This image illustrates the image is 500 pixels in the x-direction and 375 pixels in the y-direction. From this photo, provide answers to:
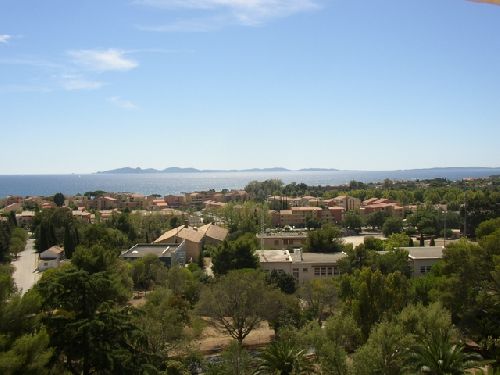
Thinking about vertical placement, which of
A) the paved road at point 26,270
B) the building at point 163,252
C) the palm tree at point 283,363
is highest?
the palm tree at point 283,363

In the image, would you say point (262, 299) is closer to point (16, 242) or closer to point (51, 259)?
point (51, 259)

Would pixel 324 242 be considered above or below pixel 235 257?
below

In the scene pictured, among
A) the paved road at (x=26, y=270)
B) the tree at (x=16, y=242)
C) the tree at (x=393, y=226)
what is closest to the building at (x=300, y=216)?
the tree at (x=393, y=226)

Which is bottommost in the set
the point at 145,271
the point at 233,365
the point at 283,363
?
the point at 145,271

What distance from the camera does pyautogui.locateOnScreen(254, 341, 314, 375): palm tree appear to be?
13.0 meters

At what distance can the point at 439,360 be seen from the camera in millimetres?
11469

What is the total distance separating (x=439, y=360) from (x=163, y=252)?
24.9 metres

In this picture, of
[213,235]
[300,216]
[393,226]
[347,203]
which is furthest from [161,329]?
[347,203]

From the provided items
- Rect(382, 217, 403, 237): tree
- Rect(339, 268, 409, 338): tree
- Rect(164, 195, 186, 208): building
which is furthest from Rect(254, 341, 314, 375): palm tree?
Rect(164, 195, 186, 208): building

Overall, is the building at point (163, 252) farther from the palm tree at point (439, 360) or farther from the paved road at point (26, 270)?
the palm tree at point (439, 360)

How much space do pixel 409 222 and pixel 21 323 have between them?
5006 cm

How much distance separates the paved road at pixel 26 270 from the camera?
31350 millimetres

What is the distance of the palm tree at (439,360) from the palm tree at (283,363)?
2.77 meters

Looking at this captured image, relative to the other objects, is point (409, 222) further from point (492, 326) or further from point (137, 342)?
point (137, 342)
